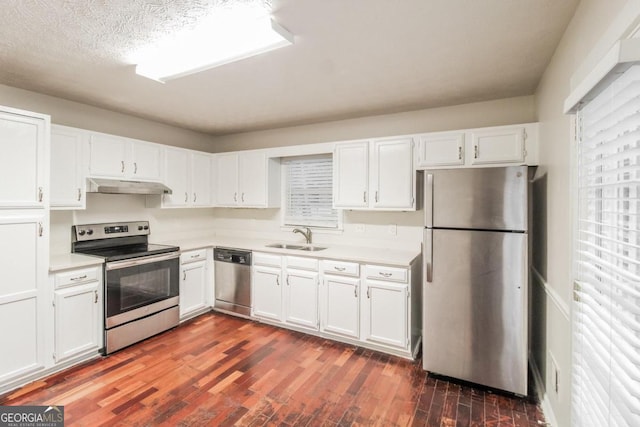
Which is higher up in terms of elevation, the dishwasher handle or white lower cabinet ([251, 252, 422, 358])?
the dishwasher handle

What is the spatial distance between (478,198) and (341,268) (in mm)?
1461

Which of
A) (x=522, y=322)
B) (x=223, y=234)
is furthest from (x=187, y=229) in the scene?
(x=522, y=322)

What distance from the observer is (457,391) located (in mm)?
2486

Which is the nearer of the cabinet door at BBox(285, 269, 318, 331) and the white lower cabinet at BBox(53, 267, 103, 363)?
the white lower cabinet at BBox(53, 267, 103, 363)

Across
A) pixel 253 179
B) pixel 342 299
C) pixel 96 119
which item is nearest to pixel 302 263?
pixel 342 299

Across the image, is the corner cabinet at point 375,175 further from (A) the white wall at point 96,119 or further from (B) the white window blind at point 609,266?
(A) the white wall at point 96,119

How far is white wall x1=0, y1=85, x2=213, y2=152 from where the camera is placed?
9.75ft

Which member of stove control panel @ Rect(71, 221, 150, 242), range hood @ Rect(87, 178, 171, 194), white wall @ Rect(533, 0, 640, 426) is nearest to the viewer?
white wall @ Rect(533, 0, 640, 426)

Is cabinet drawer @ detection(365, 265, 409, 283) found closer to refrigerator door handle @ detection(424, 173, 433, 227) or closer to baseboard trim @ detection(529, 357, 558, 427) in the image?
refrigerator door handle @ detection(424, 173, 433, 227)

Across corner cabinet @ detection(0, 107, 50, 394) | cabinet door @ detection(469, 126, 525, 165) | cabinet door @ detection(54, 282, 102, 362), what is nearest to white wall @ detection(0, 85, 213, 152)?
corner cabinet @ detection(0, 107, 50, 394)

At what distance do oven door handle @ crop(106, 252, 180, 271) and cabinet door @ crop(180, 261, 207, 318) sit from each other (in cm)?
26

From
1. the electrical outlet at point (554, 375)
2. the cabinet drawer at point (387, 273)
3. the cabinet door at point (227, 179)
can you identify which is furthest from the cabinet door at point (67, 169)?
the electrical outlet at point (554, 375)

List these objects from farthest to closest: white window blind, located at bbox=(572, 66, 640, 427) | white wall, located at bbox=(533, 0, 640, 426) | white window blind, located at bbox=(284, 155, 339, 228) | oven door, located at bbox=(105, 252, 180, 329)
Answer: white window blind, located at bbox=(284, 155, 339, 228) < oven door, located at bbox=(105, 252, 180, 329) < white wall, located at bbox=(533, 0, 640, 426) < white window blind, located at bbox=(572, 66, 640, 427)

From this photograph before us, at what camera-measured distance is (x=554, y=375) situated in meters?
2.05
